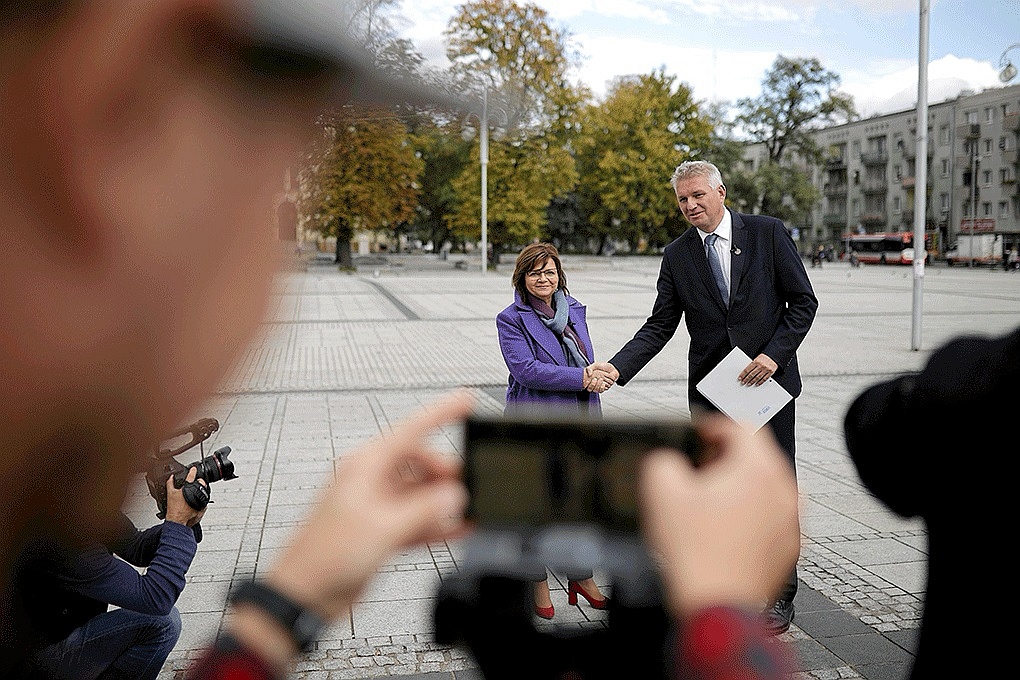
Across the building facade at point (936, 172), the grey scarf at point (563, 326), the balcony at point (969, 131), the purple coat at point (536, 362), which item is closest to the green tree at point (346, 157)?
the purple coat at point (536, 362)

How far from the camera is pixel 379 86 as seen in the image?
0.77 metres

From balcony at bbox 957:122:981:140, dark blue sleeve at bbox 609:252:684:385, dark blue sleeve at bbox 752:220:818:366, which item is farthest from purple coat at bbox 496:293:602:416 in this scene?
balcony at bbox 957:122:981:140

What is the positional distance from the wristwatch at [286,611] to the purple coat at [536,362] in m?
4.00

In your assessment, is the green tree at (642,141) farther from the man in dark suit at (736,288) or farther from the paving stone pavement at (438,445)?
the man in dark suit at (736,288)

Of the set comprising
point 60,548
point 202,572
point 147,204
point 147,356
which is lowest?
point 202,572

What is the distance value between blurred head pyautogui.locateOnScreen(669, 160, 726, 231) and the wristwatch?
402cm

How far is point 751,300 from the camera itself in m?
4.55

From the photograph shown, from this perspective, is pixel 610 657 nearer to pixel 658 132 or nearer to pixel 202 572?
pixel 202 572

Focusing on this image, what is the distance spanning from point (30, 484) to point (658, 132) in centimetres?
5756

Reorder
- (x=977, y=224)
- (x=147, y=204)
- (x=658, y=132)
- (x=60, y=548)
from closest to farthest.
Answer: (x=147, y=204), (x=60, y=548), (x=658, y=132), (x=977, y=224)

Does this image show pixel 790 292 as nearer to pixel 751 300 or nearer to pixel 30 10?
pixel 751 300

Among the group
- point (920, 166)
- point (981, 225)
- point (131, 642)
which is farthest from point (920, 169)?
point (981, 225)

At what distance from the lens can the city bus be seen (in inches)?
2655

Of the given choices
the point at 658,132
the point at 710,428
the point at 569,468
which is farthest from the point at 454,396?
the point at 658,132
